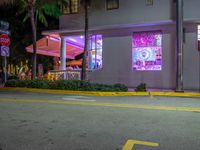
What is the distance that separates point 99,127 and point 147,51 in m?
12.6

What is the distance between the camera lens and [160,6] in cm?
1844

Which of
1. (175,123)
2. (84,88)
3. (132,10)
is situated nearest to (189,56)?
(132,10)

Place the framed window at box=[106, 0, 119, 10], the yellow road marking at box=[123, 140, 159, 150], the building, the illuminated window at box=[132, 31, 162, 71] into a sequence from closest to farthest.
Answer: the yellow road marking at box=[123, 140, 159, 150] < the building < the illuminated window at box=[132, 31, 162, 71] < the framed window at box=[106, 0, 119, 10]

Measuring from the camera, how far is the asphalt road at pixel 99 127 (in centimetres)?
590

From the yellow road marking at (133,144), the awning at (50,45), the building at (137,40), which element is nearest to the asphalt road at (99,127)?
the yellow road marking at (133,144)

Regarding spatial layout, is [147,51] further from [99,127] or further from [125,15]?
[99,127]

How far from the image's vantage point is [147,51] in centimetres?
1916

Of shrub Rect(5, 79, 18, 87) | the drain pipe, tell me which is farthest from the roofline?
shrub Rect(5, 79, 18, 87)

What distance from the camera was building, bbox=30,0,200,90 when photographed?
698 inches

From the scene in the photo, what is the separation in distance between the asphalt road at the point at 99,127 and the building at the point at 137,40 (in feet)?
26.7

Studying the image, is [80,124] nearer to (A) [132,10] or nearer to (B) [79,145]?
(B) [79,145]

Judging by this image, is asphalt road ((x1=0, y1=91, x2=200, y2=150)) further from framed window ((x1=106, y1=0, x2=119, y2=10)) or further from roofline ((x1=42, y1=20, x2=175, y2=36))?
framed window ((x1=106, y1=0, x2=119, y2=10))

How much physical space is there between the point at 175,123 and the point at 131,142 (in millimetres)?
2169

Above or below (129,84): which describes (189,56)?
above
